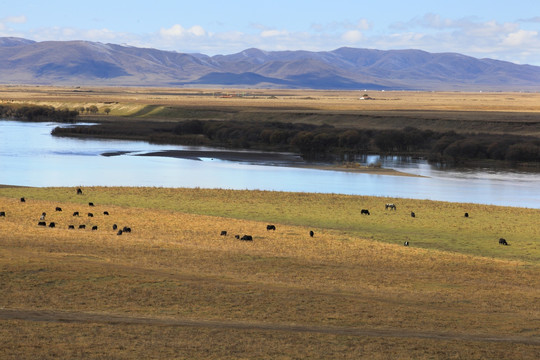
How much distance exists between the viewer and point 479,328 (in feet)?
53.3

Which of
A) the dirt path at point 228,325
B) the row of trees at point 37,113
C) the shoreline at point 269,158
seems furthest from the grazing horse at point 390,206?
the row of trees at point 37,113

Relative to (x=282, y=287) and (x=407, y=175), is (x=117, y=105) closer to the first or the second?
(x=407, y=175)

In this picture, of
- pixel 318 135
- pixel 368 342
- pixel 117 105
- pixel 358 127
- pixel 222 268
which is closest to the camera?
pixel 368 342

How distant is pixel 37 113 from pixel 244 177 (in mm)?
82547

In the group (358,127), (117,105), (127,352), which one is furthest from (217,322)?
(117,105)

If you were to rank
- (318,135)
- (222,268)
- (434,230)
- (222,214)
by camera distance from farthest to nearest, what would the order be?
(318,135), (222,214), (434,230), (222,268)

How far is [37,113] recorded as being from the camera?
132m

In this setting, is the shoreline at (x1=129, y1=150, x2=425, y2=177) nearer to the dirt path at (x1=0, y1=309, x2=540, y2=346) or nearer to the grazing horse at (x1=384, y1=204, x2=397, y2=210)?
the grazing horse at (x1=384, y1=204, x2=397, y2=210)

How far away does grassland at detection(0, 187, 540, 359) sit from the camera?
14.3 meters

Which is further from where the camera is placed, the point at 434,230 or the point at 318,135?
the point at 318,135

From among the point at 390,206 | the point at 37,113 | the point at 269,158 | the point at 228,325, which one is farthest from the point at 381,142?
the point at 228,325

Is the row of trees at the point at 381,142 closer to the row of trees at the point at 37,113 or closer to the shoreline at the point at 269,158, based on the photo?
the shoreline at the point at 269,158

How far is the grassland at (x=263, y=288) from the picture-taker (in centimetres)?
1431

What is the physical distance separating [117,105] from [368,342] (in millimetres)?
136936
